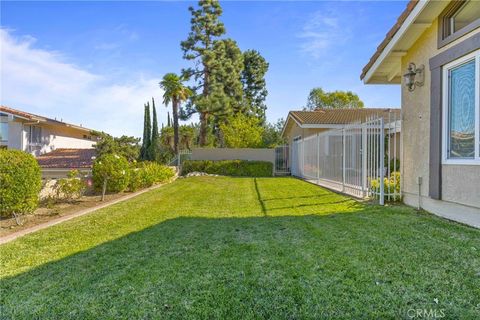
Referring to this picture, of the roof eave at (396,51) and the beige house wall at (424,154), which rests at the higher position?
the roof eave at (396,51)

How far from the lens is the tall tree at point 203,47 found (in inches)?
1259

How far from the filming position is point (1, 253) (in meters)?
5.27

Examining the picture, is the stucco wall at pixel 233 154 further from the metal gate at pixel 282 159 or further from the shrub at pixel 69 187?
the shrub at pixel 69 187

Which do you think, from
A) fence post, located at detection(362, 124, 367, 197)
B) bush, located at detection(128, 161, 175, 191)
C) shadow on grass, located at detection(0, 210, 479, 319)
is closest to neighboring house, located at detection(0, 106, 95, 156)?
bush, located at detection(128, 161, 175, 191)

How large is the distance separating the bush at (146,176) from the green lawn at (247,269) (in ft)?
23.8

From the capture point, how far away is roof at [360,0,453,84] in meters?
6.88

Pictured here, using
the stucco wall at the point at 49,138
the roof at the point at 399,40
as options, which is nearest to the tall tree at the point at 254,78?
the stucco wall at the point at 49,138

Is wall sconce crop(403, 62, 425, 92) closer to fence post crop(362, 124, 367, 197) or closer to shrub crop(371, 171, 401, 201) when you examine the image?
fence post crop(362, 124, 367, 197)

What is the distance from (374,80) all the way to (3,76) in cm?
1100

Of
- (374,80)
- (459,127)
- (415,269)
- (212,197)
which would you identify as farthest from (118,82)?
(415,269)

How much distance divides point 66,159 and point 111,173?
43.7 feet

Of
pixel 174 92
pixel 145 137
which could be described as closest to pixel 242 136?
pixel 174 92

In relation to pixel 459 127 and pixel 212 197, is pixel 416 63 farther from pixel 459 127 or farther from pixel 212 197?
pixel 212 197

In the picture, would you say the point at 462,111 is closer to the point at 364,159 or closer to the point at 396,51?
the point at 396,51
